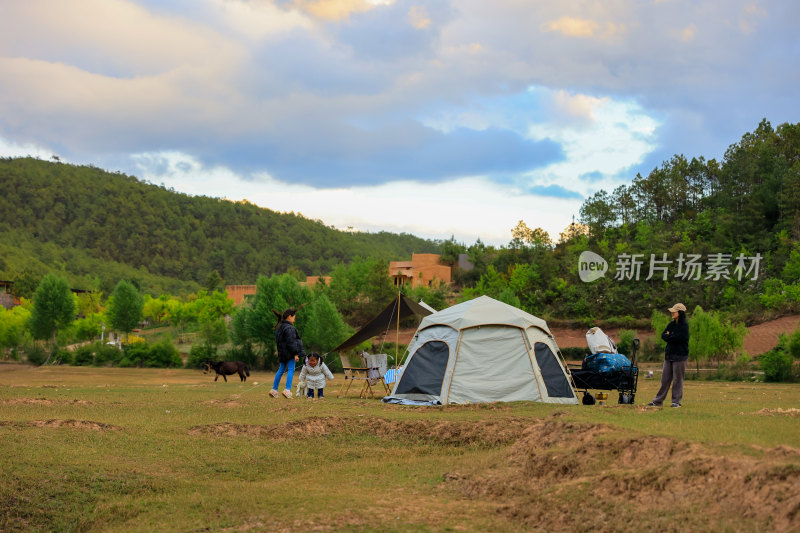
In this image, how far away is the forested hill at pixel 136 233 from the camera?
138 metres

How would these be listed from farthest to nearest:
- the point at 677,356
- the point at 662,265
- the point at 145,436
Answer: the point at 662,265 < the point at 677,356 < the point at 145,436

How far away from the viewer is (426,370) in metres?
15.9

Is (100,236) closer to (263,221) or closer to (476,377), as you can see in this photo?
(263,221)

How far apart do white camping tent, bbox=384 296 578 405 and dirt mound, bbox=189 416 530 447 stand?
3424 mm

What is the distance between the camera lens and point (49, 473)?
329 inches

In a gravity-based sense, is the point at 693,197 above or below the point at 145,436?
above

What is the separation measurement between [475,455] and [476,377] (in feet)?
18.4

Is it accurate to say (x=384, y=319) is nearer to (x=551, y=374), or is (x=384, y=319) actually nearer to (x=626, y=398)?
(x=551, y=374)

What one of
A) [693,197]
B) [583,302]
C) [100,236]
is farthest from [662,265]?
[100,236]

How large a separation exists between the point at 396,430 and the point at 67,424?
17.0ft

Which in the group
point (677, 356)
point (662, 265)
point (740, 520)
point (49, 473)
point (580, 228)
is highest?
point (580, 228)

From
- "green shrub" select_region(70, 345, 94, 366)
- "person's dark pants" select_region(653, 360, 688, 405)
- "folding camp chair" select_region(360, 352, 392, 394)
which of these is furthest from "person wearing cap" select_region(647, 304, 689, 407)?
"green shrub" select_region(70, 345, 94, 366)

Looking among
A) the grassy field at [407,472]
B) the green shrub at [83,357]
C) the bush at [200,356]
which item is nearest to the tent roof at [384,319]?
the grassy field at [407,472]

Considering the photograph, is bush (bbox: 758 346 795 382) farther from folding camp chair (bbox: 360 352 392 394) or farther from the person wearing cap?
the person wearing cap
